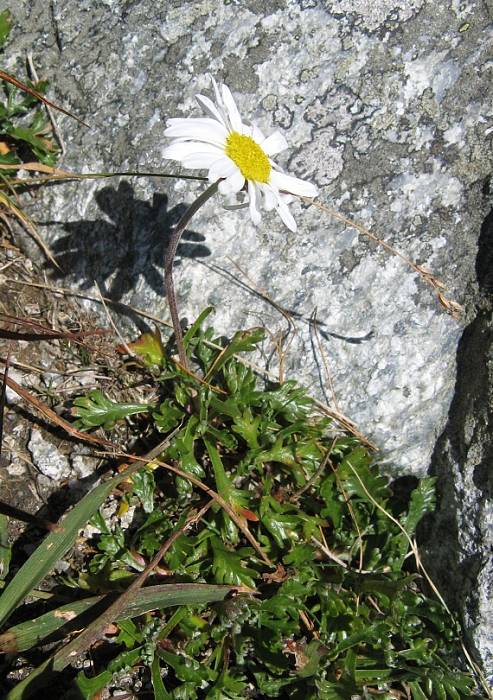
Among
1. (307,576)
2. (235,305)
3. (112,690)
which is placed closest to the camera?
(112,690)

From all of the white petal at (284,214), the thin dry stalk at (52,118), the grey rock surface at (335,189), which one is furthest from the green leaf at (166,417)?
the thin dry stalk at (52,118)

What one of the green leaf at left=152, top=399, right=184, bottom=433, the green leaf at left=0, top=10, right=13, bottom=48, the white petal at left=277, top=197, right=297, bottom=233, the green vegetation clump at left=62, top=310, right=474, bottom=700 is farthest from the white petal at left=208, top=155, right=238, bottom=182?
the green leaf at left=0, top=10, right=13, bottom=48

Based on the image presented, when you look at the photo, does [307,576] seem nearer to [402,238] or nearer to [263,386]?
[263,386]

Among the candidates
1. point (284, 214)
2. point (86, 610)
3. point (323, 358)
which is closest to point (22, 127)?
point (284, 214)

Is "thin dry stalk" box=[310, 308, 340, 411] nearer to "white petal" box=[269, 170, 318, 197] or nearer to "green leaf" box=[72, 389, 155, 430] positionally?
"white petal" box=[269, 170, 318, 197]

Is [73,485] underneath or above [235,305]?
underneath

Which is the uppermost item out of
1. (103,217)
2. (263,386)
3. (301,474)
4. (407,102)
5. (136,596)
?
(103,217)

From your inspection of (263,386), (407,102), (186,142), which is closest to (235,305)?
(263,386)
